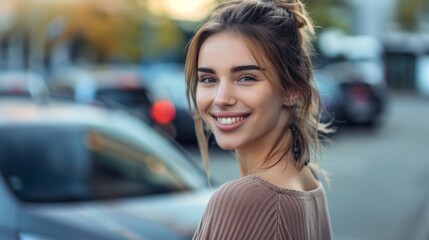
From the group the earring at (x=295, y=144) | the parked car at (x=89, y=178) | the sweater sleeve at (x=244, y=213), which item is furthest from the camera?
the parked car at (x=89, y=178)

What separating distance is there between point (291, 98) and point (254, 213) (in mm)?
339

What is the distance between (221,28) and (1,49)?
1900 inches

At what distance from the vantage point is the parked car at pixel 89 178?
400 centimetres

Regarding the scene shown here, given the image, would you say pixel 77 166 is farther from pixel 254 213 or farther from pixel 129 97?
pixel 129 97

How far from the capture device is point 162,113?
14.7 metres

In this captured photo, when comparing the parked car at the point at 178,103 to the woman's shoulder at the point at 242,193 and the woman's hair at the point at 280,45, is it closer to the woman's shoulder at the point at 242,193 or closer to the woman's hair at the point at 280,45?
the woman's hair at the point at 280,45

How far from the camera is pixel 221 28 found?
1.90 meters

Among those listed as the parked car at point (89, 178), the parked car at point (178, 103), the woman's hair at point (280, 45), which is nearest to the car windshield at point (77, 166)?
the parked car at point (89, 178)

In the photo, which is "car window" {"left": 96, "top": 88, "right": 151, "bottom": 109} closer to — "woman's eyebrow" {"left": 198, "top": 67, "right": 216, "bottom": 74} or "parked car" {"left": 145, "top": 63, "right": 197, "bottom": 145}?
"parked car" {"left": 145, "top": 63, "right": 197, "bottom": 145}

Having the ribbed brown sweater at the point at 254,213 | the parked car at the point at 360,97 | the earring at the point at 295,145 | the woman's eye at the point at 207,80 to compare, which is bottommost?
the parked car at the point at 360,97

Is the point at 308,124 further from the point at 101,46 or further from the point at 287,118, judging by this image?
the point at 101,46

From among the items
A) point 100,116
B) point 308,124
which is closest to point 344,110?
point 100,116

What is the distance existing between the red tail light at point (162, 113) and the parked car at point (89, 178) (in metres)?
8.73

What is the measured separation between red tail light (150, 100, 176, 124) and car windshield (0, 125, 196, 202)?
30.5 feet
